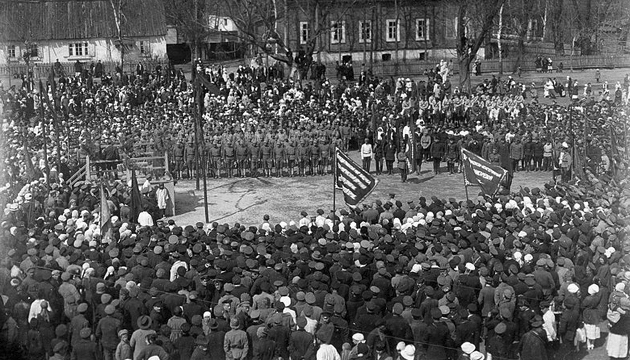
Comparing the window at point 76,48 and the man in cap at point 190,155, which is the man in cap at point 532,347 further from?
the window at point 76,48

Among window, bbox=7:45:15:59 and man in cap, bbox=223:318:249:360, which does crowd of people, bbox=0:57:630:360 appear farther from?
window, bbox=7:45:15:59

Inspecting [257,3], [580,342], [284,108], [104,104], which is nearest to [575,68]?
[257,3]

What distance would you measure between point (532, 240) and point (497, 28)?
42531 mm

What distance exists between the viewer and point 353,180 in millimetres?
18719

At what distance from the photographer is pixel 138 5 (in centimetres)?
5750

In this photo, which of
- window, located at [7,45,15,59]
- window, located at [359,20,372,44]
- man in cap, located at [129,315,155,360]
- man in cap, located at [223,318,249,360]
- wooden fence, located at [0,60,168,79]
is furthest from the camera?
window, located at [7,45,15,59]

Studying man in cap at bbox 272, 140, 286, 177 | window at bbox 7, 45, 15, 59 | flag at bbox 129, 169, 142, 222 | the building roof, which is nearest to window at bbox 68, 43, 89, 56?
the building roof

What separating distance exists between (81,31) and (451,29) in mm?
24563

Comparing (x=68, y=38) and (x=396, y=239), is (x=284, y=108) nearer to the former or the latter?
(x=396, y=239)

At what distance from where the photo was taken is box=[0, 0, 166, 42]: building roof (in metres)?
55.6

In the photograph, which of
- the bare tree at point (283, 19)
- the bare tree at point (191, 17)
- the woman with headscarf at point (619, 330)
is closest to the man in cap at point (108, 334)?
the woman with headscarf at point (619, 330)

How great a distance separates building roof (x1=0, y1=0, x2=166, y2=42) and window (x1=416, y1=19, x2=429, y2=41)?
17030 mm

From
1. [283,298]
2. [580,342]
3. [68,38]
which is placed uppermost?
[68,38]

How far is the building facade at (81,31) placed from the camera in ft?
182
